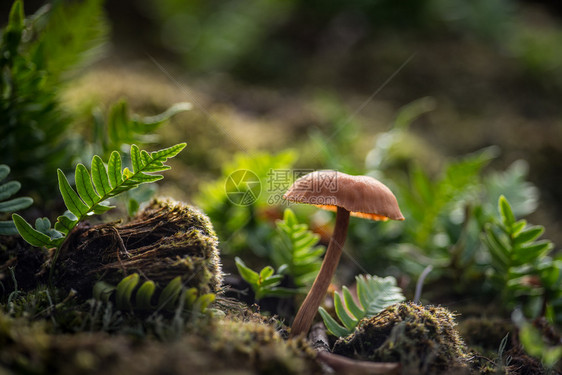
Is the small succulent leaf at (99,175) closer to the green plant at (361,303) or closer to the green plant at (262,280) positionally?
the green plant at (262,280)

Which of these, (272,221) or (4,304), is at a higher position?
(4,304)

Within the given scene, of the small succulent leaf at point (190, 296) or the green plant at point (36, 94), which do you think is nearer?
the small succulent leaf at point (190, 296)

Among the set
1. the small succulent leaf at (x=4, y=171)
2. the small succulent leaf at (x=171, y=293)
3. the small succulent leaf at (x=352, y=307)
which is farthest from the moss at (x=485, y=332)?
the small succulent leaf at (x=4, y=171)

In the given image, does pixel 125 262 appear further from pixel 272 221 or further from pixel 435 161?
pixel 435 161

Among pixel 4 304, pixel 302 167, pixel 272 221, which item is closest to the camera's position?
pixel 4 304

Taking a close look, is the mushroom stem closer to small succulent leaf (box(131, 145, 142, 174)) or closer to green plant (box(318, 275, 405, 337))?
green plant (box(318, 275, 405, 337))

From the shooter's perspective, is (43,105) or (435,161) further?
(435,161)

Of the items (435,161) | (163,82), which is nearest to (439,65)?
(435,161)
